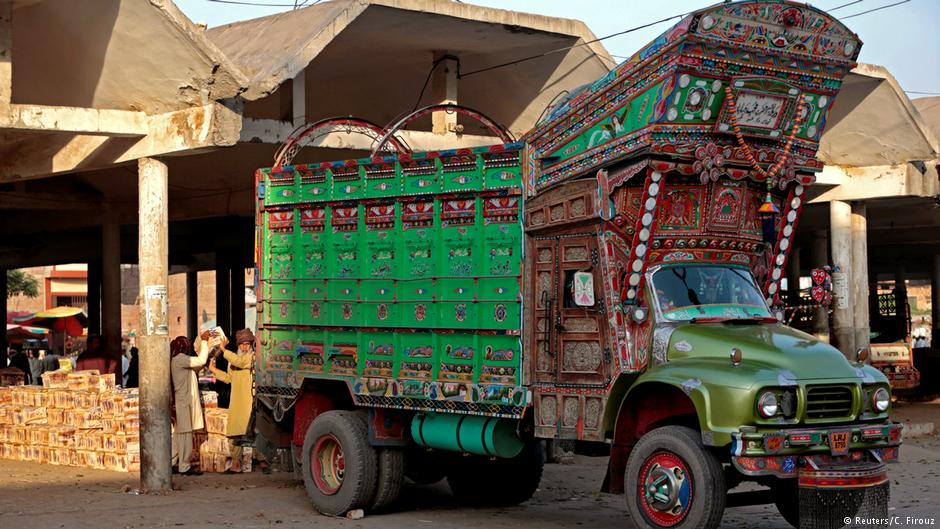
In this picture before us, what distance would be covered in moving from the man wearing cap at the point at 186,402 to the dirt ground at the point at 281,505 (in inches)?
15.9

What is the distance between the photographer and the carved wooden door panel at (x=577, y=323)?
1081 centimetres

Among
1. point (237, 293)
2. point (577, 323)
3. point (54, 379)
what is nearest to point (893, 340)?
point (54, 379)

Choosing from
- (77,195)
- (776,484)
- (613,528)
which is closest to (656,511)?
(776,484)

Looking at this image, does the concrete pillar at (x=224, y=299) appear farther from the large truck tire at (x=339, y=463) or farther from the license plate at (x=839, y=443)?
the license plate at (x=839, y=443)

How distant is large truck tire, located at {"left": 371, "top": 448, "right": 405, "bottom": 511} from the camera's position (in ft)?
42.1

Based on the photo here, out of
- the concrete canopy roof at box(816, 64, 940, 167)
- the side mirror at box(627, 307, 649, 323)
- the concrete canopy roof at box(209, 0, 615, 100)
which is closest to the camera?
the side mirror at box(627, 307, 649, 323)

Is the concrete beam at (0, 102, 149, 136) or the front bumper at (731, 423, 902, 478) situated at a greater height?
the concrete beam at (0, 102, 149, 136)

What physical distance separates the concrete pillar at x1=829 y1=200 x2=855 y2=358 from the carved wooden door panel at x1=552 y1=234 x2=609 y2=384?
11629 millimetres

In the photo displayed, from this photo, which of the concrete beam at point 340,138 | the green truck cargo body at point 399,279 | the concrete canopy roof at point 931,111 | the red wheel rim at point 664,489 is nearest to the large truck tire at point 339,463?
the green truck cargo body at point 399,279

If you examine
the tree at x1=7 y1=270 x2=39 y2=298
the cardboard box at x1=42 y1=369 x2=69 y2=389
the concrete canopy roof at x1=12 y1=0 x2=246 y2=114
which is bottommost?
the cardboard box at x1=42 y1=369 x2=69 y2=389

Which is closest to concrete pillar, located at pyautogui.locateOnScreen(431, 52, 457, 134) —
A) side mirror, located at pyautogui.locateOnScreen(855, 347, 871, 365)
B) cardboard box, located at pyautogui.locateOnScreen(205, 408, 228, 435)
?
cardboard box, located at pyautogui.locateOnScreen(205, 408, 228, 435)

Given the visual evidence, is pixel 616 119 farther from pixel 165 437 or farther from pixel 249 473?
pixel 249 473

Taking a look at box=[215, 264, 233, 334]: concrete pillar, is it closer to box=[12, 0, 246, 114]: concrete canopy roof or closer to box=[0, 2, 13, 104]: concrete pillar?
box=[12, 0, 246, 114]: concrete canopy roof

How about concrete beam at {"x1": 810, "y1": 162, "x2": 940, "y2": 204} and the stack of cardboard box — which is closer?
the stack of cardboard box
